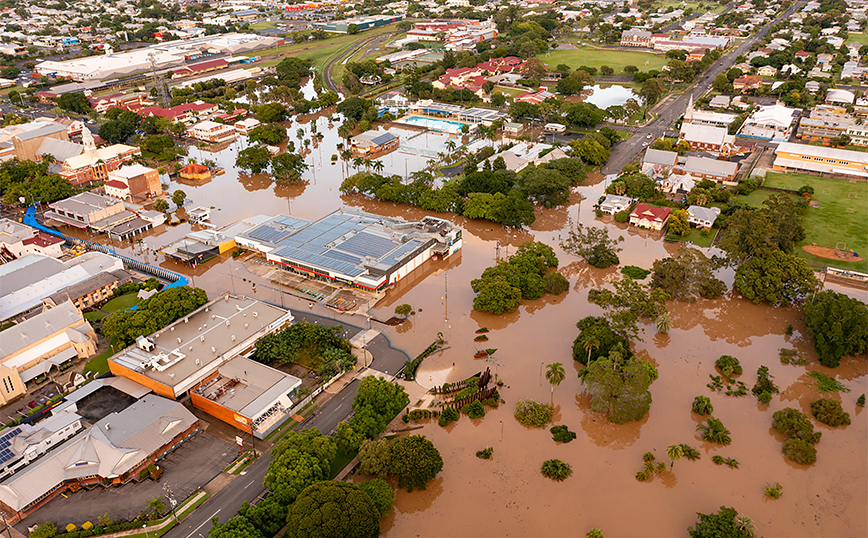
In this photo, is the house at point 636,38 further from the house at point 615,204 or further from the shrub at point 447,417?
the shrub at point 447,417

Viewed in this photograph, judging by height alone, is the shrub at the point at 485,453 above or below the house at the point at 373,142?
below

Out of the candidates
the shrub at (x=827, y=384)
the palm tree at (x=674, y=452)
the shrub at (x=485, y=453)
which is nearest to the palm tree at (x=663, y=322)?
the shrub at (x=827, y=384)

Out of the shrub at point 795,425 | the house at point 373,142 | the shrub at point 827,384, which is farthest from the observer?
the house at point 373,142

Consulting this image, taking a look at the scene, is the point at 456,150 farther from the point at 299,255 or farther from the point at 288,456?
the point at 288,456

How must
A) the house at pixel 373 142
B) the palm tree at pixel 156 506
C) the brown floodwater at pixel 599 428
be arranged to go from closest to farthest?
the palm tree at pixel 156 506 < the brown floodwater at pixel 599 428 < the house at pixel 373 142

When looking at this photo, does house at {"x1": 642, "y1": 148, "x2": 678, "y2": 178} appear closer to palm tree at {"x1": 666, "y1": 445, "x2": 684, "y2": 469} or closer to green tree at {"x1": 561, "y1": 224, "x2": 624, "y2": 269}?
green tree at {"x1": 561, "y1": 224, "x2": 624, "y2": 269}

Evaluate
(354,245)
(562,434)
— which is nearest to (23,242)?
(354,245)

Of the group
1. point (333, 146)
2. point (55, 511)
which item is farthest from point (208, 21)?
point (55, 511)
